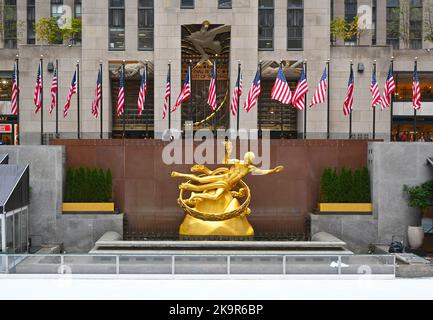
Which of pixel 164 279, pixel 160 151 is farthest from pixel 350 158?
pixel 164 279

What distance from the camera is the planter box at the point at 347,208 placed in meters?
24.1

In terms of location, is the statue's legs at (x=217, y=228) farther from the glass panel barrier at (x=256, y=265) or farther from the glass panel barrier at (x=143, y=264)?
the glass panel barrier at (x=143, y=264)

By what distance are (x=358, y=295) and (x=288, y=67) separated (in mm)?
21716

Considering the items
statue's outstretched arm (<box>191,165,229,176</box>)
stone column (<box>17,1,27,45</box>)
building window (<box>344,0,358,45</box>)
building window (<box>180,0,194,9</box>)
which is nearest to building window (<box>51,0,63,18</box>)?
stone column (<box>17,1,27,45</box>)

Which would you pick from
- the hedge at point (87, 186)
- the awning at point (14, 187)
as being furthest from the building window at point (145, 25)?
the awning at point (14, 187)

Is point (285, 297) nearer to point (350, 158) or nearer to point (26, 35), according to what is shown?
point (350, 158)

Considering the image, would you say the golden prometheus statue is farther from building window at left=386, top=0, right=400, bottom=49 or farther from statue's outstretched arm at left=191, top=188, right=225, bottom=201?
building window at left=386, top=0, right=400, bottom=49

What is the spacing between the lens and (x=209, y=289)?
16047mm

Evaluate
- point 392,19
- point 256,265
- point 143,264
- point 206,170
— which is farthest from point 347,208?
point 392,19

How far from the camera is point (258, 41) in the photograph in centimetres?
3569

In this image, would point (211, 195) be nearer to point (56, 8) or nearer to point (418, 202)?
point (418, 202)

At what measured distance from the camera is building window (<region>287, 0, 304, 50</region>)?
35.7m

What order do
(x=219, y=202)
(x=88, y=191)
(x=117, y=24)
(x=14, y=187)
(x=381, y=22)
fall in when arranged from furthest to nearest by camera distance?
(x=381, y=22) → (x=117, y=24) → (x=88, y=191) → (x=219, y=202) → (x=14, y=187)

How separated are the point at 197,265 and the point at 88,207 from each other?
913 cm
